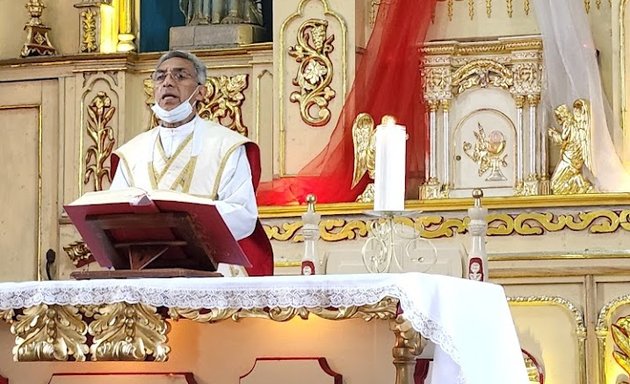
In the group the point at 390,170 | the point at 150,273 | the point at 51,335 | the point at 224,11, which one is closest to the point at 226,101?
the point at 224,11

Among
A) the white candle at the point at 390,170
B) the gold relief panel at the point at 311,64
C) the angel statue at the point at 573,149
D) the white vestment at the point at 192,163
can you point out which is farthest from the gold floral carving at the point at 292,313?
the gold relief panel at the point at 311,64

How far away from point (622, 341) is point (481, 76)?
1.44 metres

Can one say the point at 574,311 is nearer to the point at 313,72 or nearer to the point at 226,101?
the point at 313,72

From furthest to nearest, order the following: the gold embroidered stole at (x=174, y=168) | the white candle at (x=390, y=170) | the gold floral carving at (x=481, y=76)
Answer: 1. the gold floral carving at (x=481, y=76)
2. the gold embroidered stole at (x=174, y=168)
3. the white candle at (x=390, y=170)

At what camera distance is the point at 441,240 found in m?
7.02

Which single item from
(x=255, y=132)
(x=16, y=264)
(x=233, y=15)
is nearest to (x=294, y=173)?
(x=255, y=132)

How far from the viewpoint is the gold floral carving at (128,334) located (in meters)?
4.50

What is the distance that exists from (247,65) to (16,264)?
1.52 m

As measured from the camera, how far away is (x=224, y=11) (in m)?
8.13

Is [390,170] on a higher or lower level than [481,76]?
lower

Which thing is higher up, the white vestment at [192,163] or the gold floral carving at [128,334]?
the white vestment at [192,163]

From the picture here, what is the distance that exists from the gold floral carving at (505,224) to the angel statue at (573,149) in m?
0.16

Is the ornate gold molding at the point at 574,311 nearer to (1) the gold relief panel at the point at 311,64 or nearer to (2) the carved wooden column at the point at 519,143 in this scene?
(2) the carved wooden column at the point at 519,143

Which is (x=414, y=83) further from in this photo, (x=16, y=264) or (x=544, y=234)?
(x=16, y=264)
